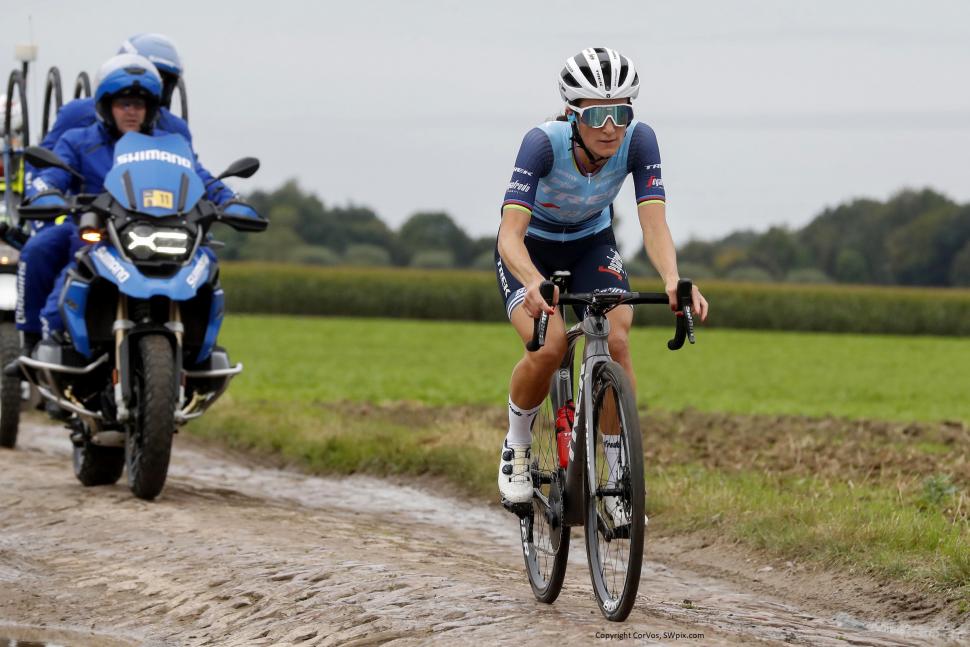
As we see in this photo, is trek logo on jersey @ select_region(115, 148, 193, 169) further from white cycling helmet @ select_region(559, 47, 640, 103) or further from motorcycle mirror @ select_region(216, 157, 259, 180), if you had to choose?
white cycling helmet @ select_region(559, 47, 640, 103)

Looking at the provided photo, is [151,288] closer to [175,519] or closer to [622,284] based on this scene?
[175,519]

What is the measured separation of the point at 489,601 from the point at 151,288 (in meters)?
3.69

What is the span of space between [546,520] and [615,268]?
1.20 metres

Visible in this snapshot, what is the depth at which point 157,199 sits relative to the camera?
9.33 metres

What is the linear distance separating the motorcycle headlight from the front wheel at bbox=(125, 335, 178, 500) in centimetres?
50

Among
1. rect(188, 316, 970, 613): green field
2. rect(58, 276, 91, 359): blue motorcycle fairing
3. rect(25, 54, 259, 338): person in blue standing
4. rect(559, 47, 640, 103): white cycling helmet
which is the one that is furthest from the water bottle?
rect(58, 276, 91, 359): blue motorcycle fairing

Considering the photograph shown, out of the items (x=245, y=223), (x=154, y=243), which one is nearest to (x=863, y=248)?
(x=245, y=223)

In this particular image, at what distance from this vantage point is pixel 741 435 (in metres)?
14.6

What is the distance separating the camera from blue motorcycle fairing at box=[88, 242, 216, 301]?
898 cm

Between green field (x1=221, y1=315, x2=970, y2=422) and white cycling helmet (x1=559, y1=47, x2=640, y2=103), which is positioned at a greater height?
white cycling helmet (x1=559, y1=47, x2=640, y2=103)

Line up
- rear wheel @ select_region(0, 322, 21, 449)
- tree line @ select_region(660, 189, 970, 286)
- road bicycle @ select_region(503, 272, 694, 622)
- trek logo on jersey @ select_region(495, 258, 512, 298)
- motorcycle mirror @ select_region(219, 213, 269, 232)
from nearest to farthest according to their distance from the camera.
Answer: road bicycle @ select_region(503, 272, 694, 622), trek logo on jersey @ select_region(495, 258, 512, 298), motorcycle mirror @ select_region(219, 213, 269, 232), rear wheel @ select_region(0, 322, 21, 449), tree line @ select_region(660, 189, 970, 286)

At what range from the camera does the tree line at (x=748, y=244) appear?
7638cm

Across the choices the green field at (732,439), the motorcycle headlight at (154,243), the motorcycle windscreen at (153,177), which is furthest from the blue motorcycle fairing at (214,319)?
the green field at (732,439)

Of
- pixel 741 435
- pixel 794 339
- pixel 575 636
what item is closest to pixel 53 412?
pixel 575 636
